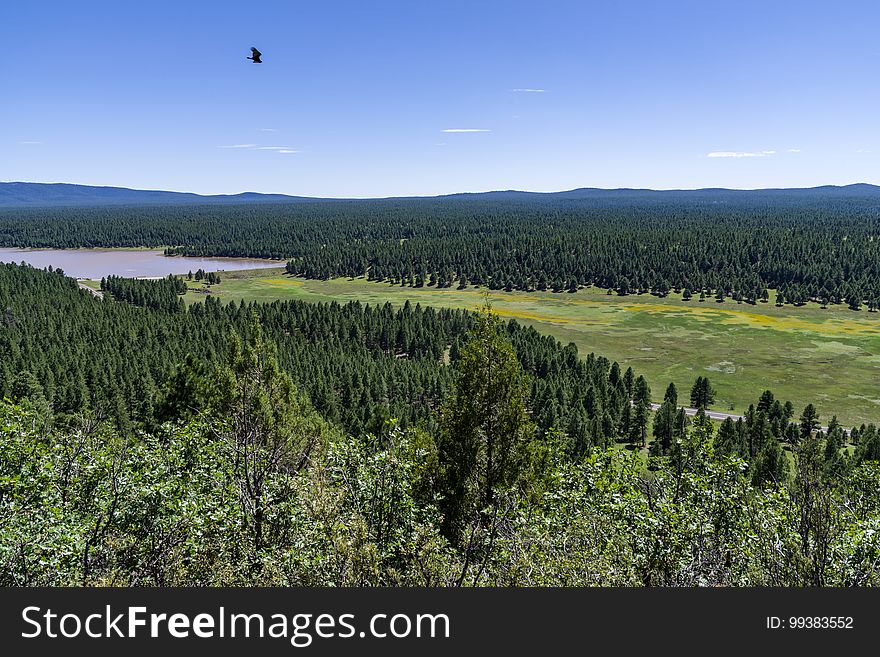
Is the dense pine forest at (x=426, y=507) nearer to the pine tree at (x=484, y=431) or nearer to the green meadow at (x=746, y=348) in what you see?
the pine tree at (x=484, y=431)

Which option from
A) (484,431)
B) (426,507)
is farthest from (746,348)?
(426,507)

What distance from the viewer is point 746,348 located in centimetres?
14250

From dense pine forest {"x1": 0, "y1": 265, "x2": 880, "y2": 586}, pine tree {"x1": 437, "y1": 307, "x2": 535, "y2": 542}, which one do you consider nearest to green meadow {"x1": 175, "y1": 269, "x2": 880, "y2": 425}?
dense pine forest {"x1": 0, "y1": 265, "x2": 880, "y2": 586}

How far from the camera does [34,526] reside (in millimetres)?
16859

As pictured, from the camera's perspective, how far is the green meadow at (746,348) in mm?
108938

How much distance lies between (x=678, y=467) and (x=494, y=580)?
11.5m

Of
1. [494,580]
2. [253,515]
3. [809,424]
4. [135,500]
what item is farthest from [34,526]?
[809,424]

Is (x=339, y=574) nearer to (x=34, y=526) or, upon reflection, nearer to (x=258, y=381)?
→ (x=34, y=526)

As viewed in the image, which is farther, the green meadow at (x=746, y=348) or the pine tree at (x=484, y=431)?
the green meadow at (x=746, y=348)

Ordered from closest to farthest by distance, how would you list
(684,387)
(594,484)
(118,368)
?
(594,484), (118,368), (684,387)

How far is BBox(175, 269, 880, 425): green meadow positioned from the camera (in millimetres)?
108938

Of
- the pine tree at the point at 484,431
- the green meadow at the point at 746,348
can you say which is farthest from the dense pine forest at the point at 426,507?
the green meadow at the point at 746,348

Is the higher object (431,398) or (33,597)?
(33,597)

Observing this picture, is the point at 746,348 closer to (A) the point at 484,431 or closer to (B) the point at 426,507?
(A) the point at 484,431
